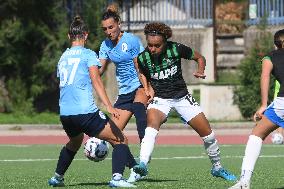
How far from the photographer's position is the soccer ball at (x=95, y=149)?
12.7 metres

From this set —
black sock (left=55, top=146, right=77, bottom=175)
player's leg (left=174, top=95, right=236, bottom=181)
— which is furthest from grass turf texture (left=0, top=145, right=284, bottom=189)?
player's leg (left=174, top=95, right=236, bottom=181)

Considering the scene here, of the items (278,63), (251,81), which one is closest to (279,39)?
(278,63)

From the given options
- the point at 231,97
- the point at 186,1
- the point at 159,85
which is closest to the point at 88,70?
the point at 159,85

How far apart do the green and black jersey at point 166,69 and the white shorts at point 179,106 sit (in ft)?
0.19

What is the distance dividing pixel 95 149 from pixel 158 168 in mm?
3385

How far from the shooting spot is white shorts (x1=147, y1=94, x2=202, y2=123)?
13.1 metres

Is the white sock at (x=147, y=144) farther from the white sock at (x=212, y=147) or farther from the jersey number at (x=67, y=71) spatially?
the jersey number at (x=67, y=71)

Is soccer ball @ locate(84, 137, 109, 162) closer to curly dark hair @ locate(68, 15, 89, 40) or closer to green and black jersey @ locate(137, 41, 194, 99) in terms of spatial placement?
green and black jersey @ locate(137, 41, 194, 99)

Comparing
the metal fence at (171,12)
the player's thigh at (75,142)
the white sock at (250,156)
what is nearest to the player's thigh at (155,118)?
the player's thigh at (75,142)

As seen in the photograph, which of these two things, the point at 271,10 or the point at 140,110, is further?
the point at 271,10

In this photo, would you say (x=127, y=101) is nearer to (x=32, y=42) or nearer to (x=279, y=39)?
(x=279, y=39)

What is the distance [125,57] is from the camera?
14.1m

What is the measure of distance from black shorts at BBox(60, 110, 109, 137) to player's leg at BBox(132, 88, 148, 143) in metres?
2.00

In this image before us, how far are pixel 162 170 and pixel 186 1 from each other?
17.8 metres
